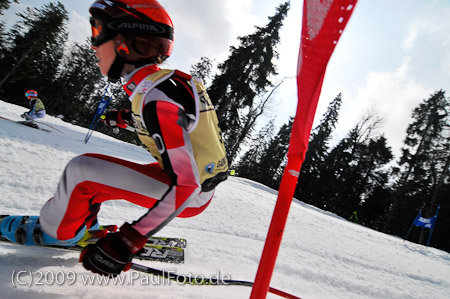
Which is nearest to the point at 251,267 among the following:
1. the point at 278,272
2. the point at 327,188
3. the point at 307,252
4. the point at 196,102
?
the point at 278,272

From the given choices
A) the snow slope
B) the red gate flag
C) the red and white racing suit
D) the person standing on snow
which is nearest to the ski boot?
the person standing on snow

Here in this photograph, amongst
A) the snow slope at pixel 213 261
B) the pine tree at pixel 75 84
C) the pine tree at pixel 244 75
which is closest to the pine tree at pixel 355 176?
the pine tree at pixel 244 75

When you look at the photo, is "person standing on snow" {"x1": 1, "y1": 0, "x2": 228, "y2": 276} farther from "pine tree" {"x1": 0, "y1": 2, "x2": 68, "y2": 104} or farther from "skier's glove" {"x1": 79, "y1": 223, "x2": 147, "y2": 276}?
"pine tree" {"x1": 0, "y1": 2, "x2": 68, "y2": 104}

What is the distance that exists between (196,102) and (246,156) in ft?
153

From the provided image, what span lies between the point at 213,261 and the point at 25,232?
71.0 inches

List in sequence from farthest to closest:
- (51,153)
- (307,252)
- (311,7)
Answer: (51,153)
(307,252)
(311,7)

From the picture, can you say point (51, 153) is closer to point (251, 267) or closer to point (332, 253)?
point (251, 267)

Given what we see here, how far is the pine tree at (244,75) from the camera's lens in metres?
18.4

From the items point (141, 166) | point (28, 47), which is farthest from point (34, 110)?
point (28, 47)

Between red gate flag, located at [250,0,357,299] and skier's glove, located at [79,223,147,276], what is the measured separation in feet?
2.09

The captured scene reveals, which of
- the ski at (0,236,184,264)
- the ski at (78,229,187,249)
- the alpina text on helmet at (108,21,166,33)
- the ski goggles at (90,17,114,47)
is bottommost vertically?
the ski at (0,236,184,264)

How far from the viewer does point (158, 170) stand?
1.57 meters

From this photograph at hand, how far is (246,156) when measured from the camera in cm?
4781

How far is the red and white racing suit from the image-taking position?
1.19m
